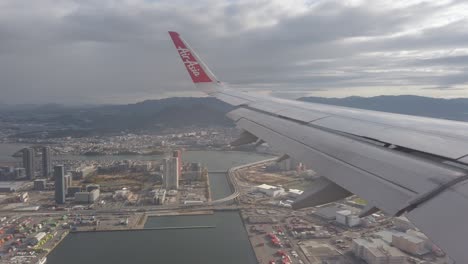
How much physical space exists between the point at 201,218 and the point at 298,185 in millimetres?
4848

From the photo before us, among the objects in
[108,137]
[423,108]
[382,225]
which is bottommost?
[108,137]

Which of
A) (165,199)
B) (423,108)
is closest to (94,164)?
(165,199)

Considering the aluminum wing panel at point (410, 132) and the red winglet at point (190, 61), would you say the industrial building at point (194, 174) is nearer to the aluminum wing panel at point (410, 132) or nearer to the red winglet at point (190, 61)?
the red winglet at point (190, 61)

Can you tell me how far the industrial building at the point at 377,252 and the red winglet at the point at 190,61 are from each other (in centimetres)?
456

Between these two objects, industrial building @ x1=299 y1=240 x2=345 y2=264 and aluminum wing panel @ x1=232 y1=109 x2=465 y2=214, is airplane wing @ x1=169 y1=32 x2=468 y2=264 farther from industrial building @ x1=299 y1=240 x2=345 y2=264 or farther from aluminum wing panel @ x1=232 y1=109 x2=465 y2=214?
industrial building @ x1=299 y1=240 x2=345 y2=264

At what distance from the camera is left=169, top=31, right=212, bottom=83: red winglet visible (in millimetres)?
3235

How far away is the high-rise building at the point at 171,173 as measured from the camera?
1231 cm

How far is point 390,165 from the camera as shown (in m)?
0.98

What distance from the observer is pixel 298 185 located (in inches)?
482

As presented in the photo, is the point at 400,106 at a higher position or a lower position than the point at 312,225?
higher

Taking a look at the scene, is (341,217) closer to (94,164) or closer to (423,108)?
(94,164)

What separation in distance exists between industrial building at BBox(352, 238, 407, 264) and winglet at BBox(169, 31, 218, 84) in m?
4.48

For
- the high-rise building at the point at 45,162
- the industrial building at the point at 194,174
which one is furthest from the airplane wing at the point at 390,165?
the high-rise building at the point at 45,162

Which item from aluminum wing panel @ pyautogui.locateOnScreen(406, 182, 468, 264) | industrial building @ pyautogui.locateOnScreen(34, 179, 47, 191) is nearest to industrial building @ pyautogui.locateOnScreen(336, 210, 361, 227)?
aluminum wing panel @ pyautogui.locateOnScreen(406, 182, 468, 264)
